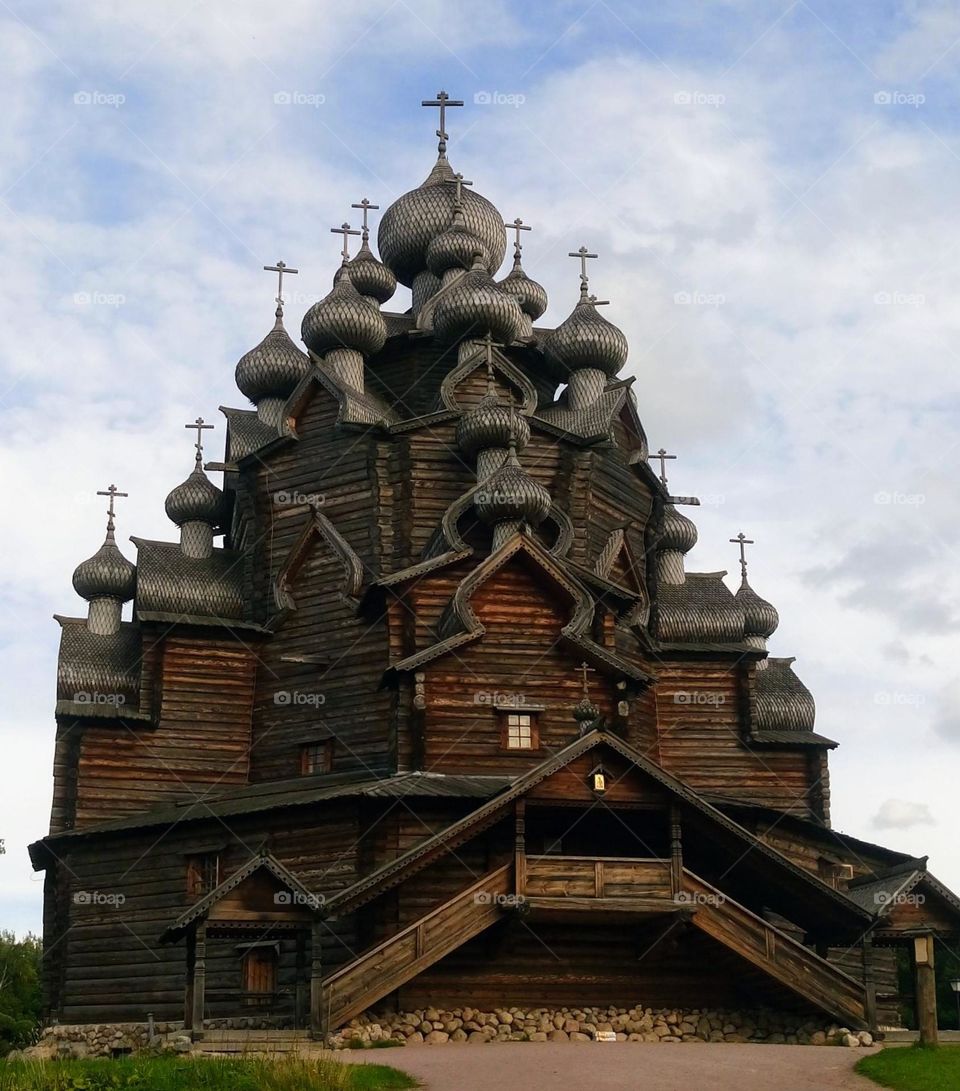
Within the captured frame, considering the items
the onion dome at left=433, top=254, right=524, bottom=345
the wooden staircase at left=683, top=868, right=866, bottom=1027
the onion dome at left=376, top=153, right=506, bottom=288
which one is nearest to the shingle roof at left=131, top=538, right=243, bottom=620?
the onion dome at left=433, top=254, right=524, bottom=345

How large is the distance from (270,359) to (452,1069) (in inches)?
624

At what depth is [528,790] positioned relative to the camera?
17641 mm

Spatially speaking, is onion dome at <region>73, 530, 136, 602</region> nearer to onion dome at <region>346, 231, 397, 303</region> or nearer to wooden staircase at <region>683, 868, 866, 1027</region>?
onion dome at <region>346, 231, 397, 303</region>

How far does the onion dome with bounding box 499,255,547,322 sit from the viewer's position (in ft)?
97.8

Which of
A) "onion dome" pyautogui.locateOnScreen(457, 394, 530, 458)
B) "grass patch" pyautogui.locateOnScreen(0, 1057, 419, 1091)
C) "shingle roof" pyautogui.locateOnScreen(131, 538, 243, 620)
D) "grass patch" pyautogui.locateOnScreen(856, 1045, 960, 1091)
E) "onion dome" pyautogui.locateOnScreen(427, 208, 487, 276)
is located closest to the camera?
"grass patch" pyautogui.locateOnScreen(0, 1057, 419, 1091)

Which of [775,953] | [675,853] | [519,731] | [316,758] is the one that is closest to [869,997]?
[775,953]

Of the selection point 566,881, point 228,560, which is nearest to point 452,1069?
point 566,881

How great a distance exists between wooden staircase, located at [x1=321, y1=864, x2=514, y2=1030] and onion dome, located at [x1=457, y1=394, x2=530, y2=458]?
7846 millimetres

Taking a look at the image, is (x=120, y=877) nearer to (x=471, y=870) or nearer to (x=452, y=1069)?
(x=471, y=870)

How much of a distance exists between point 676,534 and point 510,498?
6171 millimetres

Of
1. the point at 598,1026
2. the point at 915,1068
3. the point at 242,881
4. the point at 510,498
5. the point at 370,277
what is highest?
the point at 370,277

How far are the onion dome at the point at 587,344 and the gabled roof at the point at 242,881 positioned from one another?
12756 mm

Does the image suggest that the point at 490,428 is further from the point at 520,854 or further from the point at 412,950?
the point at 412,950

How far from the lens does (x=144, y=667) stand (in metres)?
23.5
